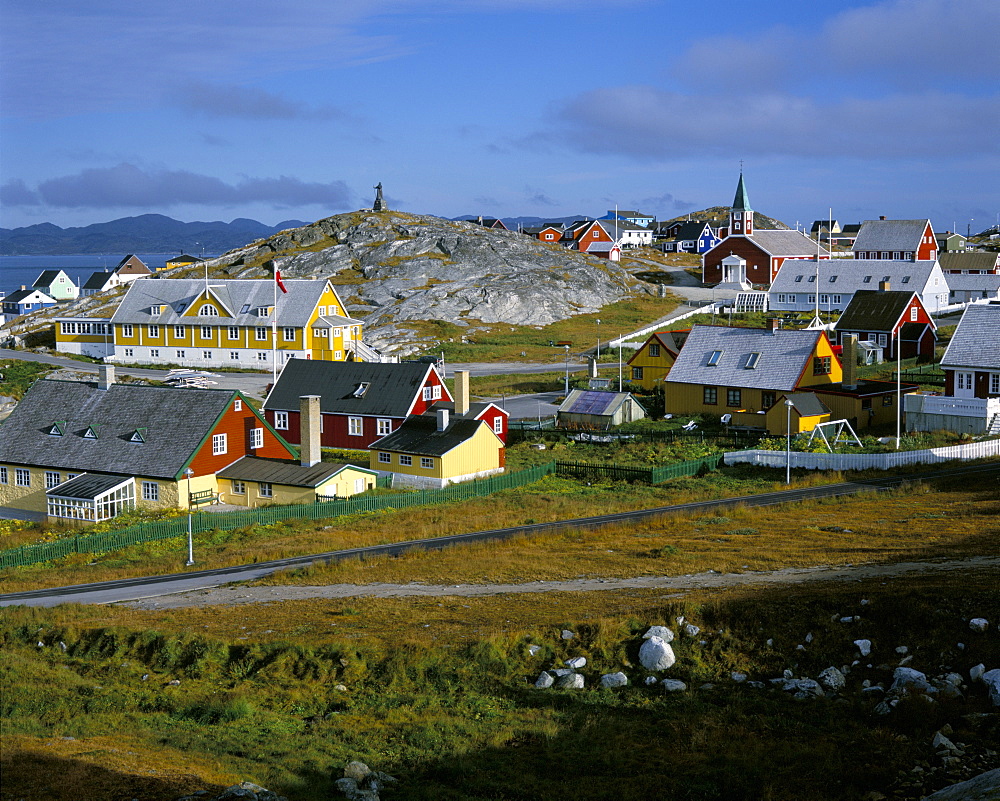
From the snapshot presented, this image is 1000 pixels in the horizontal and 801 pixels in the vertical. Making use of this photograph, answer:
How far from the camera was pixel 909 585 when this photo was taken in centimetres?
2603

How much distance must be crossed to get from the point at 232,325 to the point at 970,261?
269 feet

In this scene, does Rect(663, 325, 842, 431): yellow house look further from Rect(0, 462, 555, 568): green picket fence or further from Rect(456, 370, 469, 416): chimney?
Rect(456, 370, 469, 416): chimney

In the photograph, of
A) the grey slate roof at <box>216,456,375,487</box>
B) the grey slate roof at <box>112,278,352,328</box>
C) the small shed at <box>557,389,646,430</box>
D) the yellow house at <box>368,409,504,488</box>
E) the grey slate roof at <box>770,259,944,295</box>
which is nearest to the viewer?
the grey slate roof at <box>216,456,375,487</box>

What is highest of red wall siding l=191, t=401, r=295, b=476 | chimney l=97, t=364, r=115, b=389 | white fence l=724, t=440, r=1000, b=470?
chimney l=97, t=364, r=115, b=389

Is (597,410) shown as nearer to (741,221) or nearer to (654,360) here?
(654,360)

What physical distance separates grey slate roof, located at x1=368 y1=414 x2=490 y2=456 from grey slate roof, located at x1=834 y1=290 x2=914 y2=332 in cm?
4211

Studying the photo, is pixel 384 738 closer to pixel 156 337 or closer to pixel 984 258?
pixel 156 337

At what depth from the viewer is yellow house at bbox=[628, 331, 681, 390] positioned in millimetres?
73312

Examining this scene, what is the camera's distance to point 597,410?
64.0m

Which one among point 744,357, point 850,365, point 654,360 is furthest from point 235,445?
point 850,365

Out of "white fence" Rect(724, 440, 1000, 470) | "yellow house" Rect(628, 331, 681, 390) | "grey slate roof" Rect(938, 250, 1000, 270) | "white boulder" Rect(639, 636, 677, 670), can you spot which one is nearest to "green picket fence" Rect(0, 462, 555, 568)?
"white fence" Rect(724, 440, 1000, 470)

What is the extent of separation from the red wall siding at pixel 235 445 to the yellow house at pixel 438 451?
5.22 metres

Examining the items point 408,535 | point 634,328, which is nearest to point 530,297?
point 634,328

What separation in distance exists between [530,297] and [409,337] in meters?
19.3
